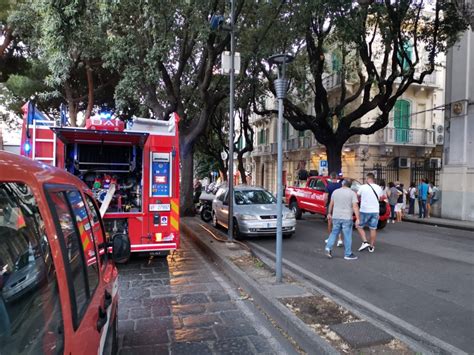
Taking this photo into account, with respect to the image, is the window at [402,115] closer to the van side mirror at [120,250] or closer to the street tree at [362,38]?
the street tree at [362,38]

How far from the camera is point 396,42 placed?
610 inches

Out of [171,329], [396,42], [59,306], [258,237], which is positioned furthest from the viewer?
[396,42]

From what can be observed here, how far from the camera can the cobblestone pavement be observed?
4.28 meters

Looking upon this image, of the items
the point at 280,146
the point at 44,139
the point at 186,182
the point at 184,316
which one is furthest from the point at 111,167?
the point at 186,182

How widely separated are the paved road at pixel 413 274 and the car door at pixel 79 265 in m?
3.63

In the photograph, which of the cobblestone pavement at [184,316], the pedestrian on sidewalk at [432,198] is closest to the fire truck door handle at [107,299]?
the cobblestone pavement at [184,316]

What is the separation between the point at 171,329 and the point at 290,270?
330 cm

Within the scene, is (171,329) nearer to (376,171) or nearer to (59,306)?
(59,306)

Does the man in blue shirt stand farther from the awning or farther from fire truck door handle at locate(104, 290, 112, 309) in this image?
fire truck door handle at locate(104, 290, 112, 309)

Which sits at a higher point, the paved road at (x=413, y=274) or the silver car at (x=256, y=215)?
the silver car at (x=256, y=215)

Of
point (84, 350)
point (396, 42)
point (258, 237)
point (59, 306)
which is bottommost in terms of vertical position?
point (258, 237)

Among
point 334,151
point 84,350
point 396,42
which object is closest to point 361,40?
point 396,42

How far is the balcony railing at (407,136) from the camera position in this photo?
2505 cm

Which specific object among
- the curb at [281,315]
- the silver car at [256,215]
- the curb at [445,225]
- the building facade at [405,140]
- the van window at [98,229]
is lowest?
the curb at [445,225]
